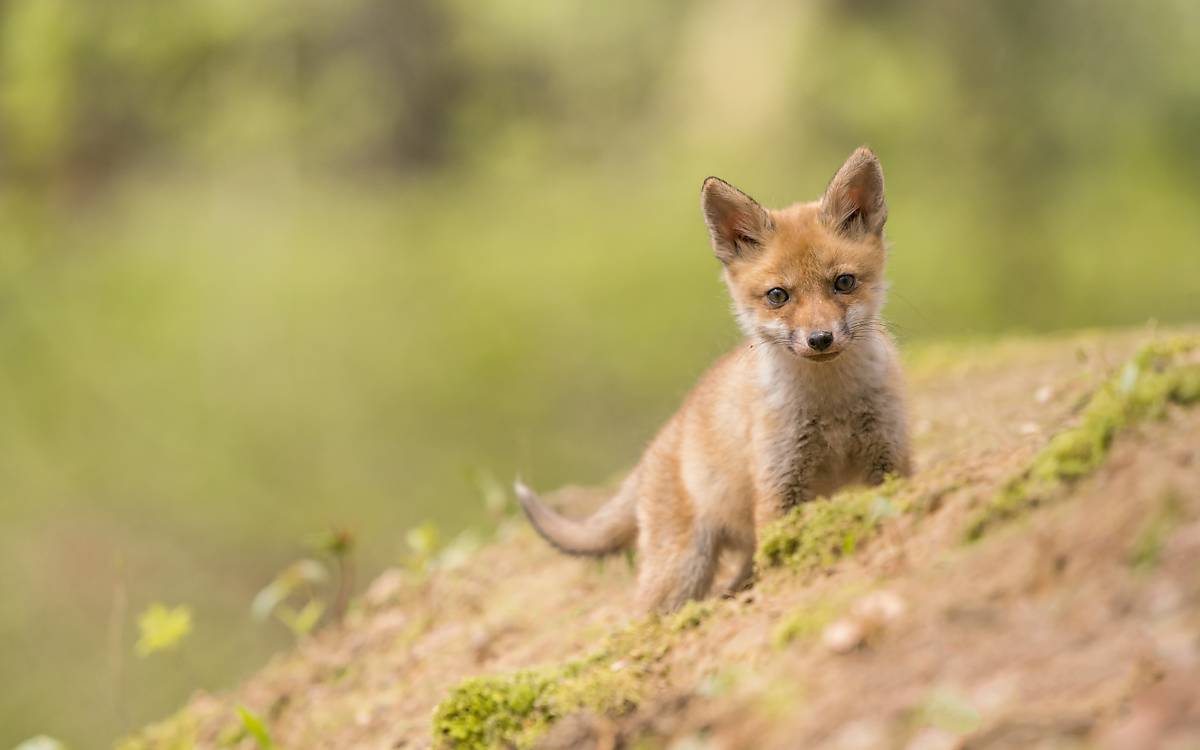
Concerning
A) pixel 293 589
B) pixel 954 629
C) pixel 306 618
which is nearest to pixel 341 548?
pixel 306 618

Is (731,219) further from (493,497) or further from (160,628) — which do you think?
(160,628)

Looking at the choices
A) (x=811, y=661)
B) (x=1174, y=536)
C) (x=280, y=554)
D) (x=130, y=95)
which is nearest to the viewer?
(x=1174, y=536)

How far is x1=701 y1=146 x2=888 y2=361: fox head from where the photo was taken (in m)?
3.88

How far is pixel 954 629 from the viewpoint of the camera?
2.40 meters

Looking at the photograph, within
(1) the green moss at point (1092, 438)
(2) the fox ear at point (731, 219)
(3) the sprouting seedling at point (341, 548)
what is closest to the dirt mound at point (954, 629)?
(1) the green moss at point (1092, 438)

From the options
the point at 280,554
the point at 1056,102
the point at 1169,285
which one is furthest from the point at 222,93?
the point at 1169,285

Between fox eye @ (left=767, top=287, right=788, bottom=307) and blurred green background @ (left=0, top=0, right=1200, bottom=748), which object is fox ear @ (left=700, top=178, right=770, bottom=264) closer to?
fox eye @ (left=767, top=287, right=788, bottom=307)

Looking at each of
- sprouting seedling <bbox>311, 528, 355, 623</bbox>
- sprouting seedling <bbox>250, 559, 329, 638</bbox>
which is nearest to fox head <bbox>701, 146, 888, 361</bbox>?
sprouting seedling <bbox>311, 528, 355, 623</bbox>

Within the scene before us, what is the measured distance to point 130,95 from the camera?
14.5 meters

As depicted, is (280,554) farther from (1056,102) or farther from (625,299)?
(1056,102)

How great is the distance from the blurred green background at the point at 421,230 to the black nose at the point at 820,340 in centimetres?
716

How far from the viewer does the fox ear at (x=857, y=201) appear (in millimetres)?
4047

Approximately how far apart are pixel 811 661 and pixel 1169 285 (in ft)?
44.8

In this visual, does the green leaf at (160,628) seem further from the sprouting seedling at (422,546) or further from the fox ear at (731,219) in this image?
the fox ear at (731,219)
